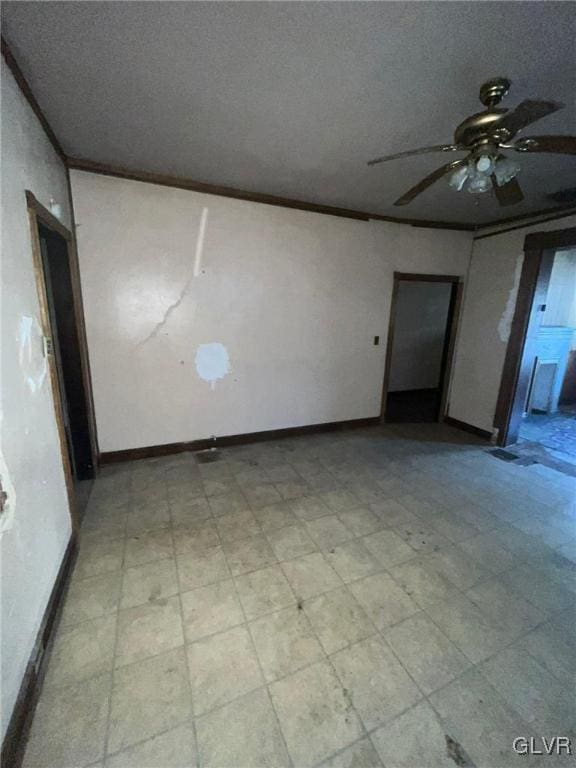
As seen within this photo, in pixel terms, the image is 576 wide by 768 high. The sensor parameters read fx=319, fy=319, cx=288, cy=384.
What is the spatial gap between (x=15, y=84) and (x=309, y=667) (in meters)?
2.74

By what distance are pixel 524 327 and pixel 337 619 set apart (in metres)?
3.24

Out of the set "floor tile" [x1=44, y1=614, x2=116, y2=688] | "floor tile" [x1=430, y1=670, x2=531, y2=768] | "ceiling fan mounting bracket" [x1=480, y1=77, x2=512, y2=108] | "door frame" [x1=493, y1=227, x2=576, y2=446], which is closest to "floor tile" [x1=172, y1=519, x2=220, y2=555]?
"floor tile" [x1=44, y1=614, x2=116, y2=688]

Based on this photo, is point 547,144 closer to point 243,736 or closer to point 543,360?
point 243,736

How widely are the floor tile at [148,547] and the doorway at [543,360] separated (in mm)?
3429

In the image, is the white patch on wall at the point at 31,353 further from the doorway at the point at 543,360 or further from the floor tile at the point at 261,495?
the doorway at the point at 543,360

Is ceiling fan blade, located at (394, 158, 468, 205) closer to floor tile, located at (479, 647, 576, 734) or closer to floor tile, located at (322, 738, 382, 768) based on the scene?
floor tile, located at (479, 647, 576, 734)

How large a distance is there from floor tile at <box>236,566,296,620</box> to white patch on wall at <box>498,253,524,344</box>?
10.9 feet

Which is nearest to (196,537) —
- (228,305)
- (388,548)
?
(388,548)

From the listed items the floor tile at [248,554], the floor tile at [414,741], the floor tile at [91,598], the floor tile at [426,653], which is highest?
the floor tile at [248,554]

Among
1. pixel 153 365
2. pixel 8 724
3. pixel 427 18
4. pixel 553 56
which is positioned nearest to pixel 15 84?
pixel 427 18

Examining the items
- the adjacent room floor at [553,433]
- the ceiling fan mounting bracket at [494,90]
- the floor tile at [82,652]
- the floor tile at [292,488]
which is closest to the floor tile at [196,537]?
the floor tile at [82,652]

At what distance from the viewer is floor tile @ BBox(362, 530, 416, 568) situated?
6.16ft

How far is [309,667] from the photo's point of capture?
4.29 ft

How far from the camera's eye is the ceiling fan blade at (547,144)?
48.8 inches
